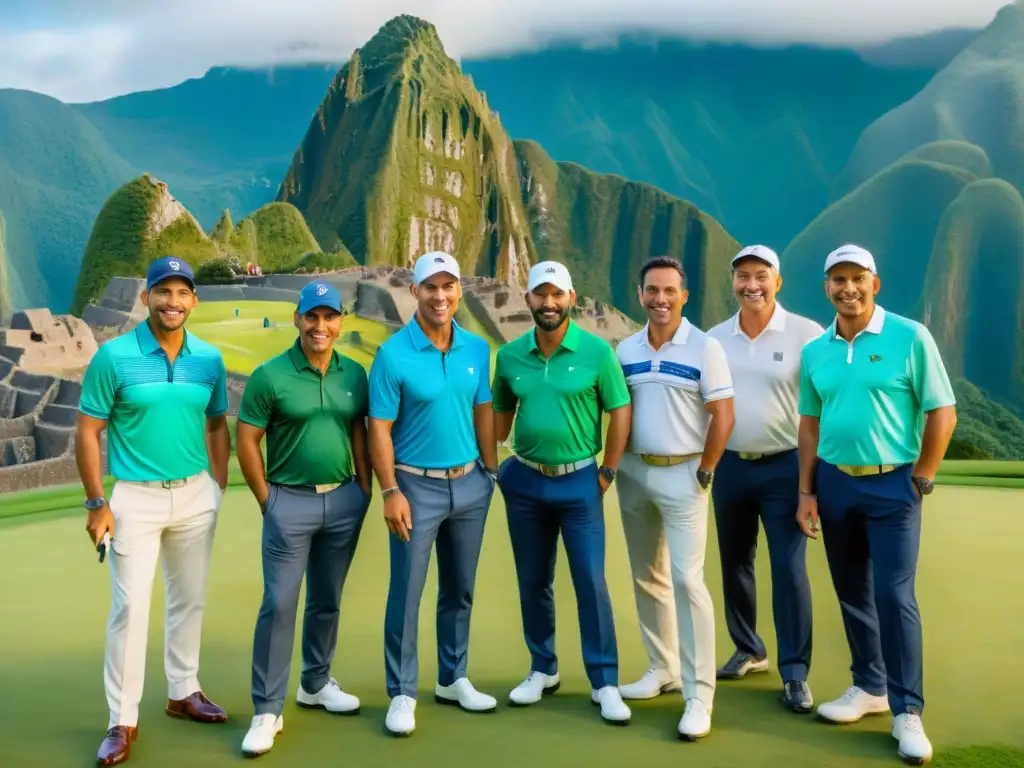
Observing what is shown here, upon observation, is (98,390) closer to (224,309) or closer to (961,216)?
(224,309)

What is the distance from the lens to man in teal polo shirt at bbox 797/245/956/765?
4.78 metres

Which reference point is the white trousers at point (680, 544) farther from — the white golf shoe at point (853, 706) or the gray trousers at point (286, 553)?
the gray trousers at point (286, 553)

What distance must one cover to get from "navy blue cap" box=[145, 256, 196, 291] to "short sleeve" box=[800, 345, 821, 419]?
10.0 ft

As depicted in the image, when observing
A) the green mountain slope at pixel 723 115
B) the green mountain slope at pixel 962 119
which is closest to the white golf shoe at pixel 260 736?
the green mountain slope at pixel 723 115

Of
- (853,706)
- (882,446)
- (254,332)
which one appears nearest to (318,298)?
(882,446)

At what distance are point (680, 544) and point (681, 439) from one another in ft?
1.74

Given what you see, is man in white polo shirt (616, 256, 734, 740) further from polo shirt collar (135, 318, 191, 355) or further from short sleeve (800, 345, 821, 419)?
polo shirt collar (135, 318, 191, 355)

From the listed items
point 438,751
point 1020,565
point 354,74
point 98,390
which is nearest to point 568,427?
point 438,751

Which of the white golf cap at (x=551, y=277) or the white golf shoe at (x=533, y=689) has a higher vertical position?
the white golf cap at (x=551, y=277)

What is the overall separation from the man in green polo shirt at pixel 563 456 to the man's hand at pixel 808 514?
3.17 ft

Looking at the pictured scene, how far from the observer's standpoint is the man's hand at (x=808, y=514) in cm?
513

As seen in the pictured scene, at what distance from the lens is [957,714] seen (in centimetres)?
502

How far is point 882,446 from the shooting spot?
480cm

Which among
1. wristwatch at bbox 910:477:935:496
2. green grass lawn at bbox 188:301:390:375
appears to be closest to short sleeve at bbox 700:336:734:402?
wristwatch at bbox 910:477:935:496
